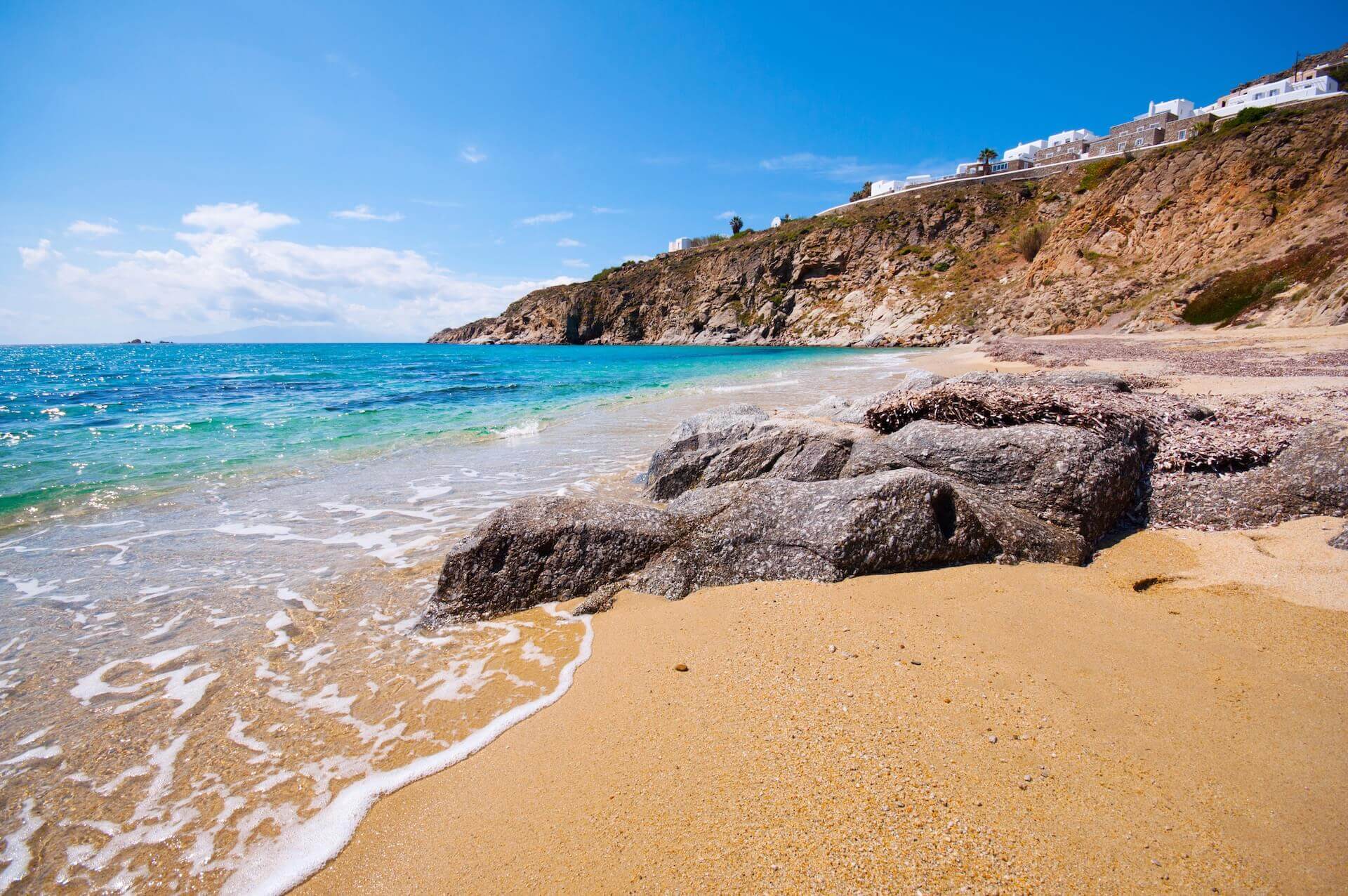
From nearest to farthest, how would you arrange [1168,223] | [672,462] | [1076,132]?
[672,462], [1168,223], [1076,132]

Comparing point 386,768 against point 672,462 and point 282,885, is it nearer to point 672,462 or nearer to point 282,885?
point 282,885

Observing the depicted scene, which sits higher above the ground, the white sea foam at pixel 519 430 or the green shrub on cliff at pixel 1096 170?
the green shrub on cliff at pixel 1096 170

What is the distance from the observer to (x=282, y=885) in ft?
7.98

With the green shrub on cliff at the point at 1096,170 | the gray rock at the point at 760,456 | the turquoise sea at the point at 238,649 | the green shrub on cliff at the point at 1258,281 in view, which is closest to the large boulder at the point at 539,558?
the turquoise sea at the point at 238,649

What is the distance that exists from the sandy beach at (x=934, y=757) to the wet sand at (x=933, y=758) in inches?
0.5

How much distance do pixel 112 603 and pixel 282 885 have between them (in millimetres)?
4583

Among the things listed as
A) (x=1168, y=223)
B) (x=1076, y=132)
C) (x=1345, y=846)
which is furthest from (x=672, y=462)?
(x=1076, y=132)

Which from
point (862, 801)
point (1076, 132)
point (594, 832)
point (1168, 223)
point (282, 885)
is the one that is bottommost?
point (282, 885)

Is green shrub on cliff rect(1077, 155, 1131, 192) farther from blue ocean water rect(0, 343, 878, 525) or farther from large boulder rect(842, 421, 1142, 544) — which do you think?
large boulder rect(842, 421, 1142, 544)

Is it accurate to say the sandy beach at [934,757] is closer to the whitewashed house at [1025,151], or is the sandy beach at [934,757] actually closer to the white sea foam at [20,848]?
the white sea foam at [20,848]

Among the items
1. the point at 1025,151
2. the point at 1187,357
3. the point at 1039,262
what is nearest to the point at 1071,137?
the point at 1025,151

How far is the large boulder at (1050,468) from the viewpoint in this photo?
16.3ft

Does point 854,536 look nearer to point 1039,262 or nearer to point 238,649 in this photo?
point 238,649

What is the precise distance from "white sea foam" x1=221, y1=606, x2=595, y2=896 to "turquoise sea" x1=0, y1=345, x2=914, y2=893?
0.04 ft
